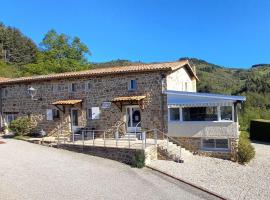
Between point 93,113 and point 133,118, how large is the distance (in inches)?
137

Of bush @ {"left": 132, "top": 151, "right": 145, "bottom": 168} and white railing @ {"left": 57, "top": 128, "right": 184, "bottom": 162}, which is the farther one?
white railing @ {"left": 57, "top": 128, "right": 184, "bottom": 162}

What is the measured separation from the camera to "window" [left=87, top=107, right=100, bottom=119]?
2812 centimetres

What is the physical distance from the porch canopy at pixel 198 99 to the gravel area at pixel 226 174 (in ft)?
12.3

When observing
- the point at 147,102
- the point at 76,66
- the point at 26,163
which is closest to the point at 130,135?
the point at 147,102

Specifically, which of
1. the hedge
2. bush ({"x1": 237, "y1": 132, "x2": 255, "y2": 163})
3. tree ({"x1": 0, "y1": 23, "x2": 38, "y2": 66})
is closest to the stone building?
bush ({"x1": 237, "y1": 132, "x2": 255, "y2": 163})

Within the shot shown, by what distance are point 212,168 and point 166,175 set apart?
12.0 ft

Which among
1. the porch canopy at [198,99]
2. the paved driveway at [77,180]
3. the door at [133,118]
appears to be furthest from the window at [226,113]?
the paved driveway at [77,180]

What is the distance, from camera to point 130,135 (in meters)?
26.4

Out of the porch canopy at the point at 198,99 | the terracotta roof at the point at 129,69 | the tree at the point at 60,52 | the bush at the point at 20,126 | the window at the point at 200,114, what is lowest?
the bush at the point at 20,126

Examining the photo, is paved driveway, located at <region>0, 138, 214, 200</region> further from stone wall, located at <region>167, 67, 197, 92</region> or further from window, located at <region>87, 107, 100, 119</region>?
stone wall, located at <region>167, 67, 197, 92</region>

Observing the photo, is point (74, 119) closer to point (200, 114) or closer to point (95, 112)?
point (95, 112)

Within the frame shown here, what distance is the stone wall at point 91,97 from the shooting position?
25.8 meters

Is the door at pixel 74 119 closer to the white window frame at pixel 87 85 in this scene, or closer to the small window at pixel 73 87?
the small window at pixel 73 87

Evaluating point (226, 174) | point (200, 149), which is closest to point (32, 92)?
point (200, 149)
